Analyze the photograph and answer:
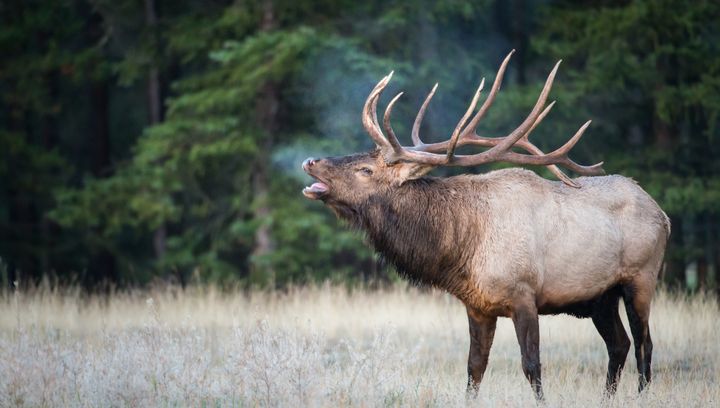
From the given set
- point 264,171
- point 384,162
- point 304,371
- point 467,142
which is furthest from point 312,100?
point 304,371

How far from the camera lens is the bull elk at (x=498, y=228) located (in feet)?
22.5

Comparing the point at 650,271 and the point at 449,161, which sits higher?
the point at 449,161

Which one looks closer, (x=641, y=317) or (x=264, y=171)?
(x=641, y=317)

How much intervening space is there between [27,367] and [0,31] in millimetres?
13286

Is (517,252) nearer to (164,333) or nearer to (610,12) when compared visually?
(164,333)

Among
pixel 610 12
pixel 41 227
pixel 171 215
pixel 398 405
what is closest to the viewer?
pixel 398 405

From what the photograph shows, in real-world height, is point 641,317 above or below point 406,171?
below

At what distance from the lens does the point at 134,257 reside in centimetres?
2220

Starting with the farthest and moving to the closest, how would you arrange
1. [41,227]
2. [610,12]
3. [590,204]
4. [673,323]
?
1. [41,227]
2. [610,12]
3. [673,323]
4. [590,204]

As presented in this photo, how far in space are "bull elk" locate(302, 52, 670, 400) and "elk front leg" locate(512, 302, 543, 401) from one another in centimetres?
2

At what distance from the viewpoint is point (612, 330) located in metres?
7.54

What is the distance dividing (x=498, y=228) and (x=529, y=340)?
0.85 meters

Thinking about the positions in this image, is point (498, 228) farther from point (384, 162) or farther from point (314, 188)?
point (314, 188)

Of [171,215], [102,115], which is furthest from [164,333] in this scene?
[102,115]
